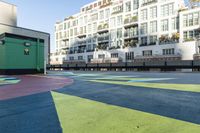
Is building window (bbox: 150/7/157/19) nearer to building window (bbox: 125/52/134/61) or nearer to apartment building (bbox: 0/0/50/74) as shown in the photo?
building window (bbox: 125/52/134/61)

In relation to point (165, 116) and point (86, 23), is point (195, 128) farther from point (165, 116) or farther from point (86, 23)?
point (86, 23)

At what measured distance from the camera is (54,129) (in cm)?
289

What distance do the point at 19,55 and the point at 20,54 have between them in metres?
0.16

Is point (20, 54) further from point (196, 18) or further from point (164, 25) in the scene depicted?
point (164, 25)

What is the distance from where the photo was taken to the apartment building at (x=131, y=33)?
136 ft

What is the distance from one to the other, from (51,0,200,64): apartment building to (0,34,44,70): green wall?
92.7ft

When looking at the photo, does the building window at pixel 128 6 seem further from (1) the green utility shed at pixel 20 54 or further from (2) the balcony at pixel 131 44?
(1) the green utility shed at pixel 20 54

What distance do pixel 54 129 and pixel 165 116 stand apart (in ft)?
5.85

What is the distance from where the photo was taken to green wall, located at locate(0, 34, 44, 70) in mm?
16531

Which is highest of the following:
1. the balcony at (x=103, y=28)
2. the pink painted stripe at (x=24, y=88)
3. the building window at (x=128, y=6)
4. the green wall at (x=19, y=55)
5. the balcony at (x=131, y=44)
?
the building window at (x=128, y=6)

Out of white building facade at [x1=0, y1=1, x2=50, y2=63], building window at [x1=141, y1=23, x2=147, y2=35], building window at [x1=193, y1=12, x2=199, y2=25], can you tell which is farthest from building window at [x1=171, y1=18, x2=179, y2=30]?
white building facade at [x1=0, y1=1, x2=50, y2=63]

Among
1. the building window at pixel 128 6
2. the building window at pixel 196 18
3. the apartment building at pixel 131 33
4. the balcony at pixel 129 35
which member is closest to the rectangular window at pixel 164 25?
the apartment building at pixel 131 33

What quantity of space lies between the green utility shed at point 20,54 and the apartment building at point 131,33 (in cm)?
2826

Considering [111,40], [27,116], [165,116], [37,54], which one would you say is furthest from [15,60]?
[111,40]
